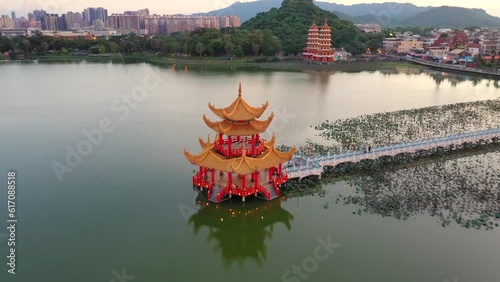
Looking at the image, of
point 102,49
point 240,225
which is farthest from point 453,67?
point 102,49

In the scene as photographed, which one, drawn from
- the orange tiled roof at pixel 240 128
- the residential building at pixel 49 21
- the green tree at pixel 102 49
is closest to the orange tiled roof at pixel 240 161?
the orange tiled roof at pixel 240 128

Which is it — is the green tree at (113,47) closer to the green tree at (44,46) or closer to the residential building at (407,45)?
the green tree at (44,46)

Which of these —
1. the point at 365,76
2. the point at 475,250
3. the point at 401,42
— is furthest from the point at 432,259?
the point at 401,42

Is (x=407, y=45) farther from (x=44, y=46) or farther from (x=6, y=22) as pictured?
(x=6, y=22)

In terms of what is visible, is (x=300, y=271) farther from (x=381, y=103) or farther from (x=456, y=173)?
(x=381, y=103)

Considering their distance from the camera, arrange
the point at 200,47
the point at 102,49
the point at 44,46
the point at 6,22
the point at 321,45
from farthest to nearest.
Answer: the point at 6,22
the point at 102,49
the point at 44,46
the point at 200,47
the point at 321,45

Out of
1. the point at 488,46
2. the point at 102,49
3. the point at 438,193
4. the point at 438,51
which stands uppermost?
the point at 488,46
